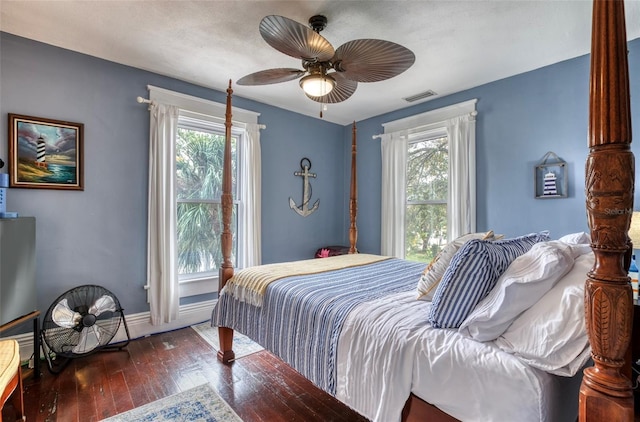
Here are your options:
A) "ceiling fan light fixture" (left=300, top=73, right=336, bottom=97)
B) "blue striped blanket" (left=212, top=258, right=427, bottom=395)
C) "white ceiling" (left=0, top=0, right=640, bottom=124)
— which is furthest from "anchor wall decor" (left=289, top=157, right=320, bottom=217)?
"ceiling fan light fixture" (left=300, top=73, right=336, bottom=97)

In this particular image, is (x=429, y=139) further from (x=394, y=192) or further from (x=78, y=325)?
(x=78, y=325)

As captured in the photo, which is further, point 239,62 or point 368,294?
point 239,62

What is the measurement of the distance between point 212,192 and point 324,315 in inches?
96.0

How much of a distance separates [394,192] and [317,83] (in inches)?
91.7

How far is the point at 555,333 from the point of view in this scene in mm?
1021

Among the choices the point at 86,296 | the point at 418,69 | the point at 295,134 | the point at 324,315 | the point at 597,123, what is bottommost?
the point at 86,296

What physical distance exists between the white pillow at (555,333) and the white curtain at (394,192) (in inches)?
113

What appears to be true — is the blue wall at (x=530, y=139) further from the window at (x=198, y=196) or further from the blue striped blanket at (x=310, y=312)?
the window at (x=198, y=196)

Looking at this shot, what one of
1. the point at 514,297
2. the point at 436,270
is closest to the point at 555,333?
the point at 514,297

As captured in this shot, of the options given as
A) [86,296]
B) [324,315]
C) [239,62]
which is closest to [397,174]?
[239,62]

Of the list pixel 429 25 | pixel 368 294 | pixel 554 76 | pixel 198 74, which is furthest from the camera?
pixel 198 74

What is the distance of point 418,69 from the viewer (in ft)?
9.80

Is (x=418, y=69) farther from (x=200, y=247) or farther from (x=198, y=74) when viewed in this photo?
(x=200, y=247)

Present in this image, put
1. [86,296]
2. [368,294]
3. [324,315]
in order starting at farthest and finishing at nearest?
[86,296] < [368,294] < [324,315]
